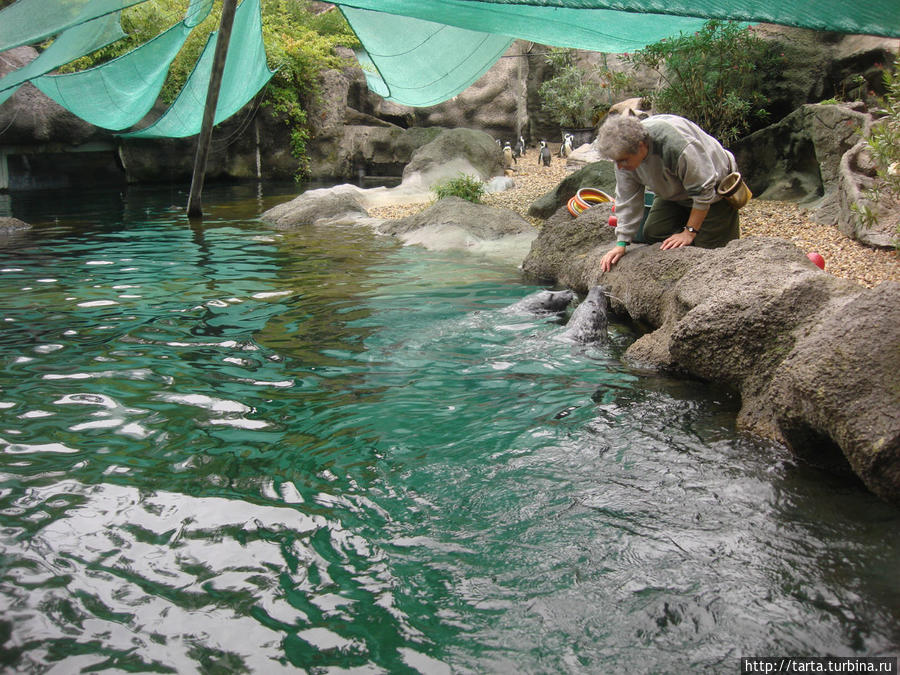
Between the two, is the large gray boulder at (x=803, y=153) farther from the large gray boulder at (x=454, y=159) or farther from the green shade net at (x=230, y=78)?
the green shade net at (x=230, y=78)

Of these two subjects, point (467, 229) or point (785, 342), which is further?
point (467, 229)

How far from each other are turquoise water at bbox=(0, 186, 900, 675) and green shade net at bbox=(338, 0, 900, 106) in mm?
2592

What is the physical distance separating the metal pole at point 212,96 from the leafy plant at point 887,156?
7.44m

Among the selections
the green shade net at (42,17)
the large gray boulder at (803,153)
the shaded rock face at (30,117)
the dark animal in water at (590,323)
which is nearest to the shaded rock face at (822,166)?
the large gray boulder at (803,153)

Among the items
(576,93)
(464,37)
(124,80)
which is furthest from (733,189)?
(124,80)

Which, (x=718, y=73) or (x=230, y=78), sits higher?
(x=230, y=78)

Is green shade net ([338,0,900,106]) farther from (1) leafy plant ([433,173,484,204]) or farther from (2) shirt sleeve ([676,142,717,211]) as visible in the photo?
(1) leafy plant ([433,173,484,204])

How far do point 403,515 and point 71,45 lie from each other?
25.7 ft

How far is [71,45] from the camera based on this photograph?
7.88 meters

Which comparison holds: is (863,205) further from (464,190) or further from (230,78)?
(230,78)

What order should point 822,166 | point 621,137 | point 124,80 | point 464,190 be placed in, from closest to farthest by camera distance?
point 621,137, point 822,166, point 124,80, point 464,190

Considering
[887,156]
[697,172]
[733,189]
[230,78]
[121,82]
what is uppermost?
[230,78]

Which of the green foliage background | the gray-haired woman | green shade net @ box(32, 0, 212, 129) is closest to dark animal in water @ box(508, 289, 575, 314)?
the gray-haired woman

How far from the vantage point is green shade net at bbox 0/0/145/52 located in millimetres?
6477
